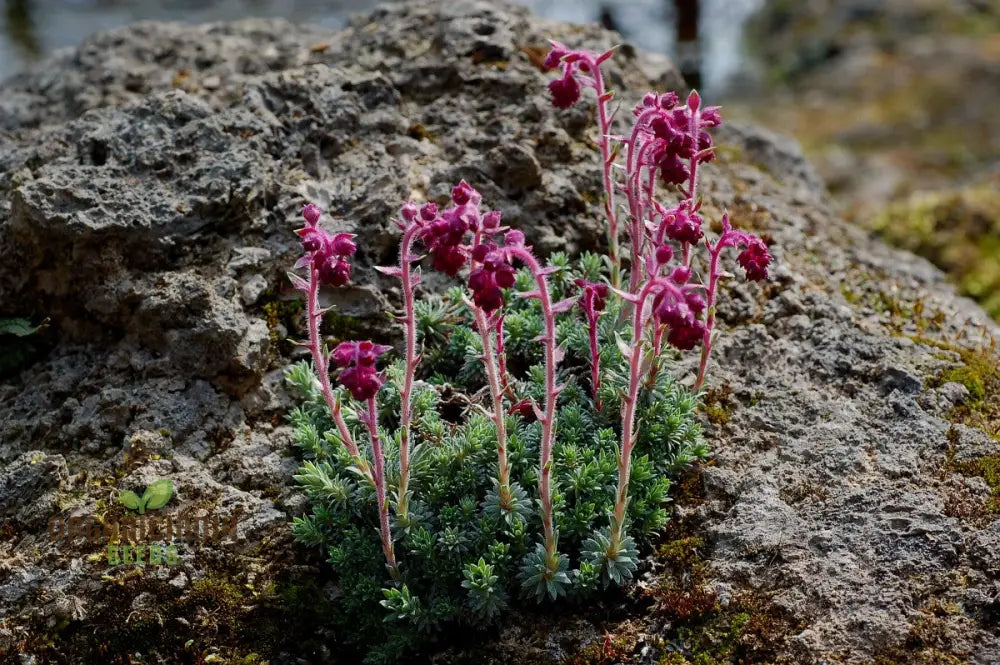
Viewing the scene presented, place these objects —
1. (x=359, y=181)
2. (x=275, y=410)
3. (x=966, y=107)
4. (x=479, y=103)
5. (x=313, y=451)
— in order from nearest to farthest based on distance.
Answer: (x=313, y=451), (x=275, y=410), (x=359, y=181), (x=479, y=103), (x=966, y=107)

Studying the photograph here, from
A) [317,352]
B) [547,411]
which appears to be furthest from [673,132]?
[317,352]

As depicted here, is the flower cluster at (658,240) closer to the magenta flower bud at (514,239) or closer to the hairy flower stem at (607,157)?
the hairy flower stem at (607,157)

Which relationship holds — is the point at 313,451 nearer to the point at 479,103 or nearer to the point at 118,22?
the point at 479,103

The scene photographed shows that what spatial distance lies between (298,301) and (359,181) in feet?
2.96

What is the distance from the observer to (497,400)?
3432 mm

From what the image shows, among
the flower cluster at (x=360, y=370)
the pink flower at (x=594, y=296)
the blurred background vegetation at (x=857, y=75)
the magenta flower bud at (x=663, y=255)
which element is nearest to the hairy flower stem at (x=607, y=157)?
the pink flower at (x=594, y=296)

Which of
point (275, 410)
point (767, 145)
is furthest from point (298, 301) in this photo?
point (767, 145)

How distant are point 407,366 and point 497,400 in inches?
15.5

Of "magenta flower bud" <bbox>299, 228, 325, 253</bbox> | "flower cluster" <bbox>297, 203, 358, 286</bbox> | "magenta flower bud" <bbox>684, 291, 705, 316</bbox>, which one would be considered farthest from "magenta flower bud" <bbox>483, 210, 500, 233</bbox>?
"magenta flower bud" <bbox>684, 291, 705, 316</bbox>

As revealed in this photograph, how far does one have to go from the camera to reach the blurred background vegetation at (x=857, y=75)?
8562mm

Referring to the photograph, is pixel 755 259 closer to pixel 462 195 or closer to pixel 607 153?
pixel 607 153

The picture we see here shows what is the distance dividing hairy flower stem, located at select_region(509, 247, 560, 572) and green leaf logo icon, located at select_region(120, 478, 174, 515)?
189 centimetres

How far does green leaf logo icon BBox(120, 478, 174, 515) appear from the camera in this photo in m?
4.12

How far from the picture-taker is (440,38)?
6125mm
